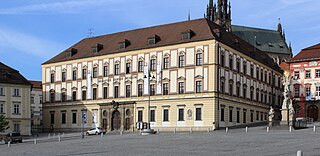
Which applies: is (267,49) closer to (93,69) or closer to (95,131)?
(93,69)

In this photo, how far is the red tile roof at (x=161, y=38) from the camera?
70344mm

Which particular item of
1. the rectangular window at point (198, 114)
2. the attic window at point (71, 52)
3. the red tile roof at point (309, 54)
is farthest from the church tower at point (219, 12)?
the rectangular window at point (198, 114)

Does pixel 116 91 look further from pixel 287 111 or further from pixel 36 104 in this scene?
pixel 36 104

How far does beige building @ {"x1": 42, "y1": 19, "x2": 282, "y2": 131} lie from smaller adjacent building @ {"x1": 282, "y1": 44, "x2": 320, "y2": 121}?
4.23m

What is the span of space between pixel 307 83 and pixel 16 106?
48.6 m

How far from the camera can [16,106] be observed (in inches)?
3221

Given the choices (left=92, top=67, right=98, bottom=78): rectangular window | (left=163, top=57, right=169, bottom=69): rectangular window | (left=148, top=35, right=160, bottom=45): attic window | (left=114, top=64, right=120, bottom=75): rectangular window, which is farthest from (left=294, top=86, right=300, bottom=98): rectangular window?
(left=92, top=67, right=98, bottom=78): rectangular window

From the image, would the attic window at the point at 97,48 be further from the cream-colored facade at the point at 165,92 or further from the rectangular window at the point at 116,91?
the rectangular window at the point at 116,91

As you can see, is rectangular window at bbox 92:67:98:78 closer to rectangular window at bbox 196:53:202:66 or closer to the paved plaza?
rectangular window at bbox 196:53:202:66

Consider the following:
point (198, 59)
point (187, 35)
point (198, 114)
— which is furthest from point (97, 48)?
point (198, 114)

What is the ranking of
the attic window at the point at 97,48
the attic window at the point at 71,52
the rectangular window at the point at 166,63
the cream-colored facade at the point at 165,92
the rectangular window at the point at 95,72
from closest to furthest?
1. the cream-colored facade at the point at 165,92
2. the rectangular window at the point at 166,63
3. the rectangular window at the point at 95,72
4. the attic window at the point at 97,48
5. the attic window at the point at 71,52

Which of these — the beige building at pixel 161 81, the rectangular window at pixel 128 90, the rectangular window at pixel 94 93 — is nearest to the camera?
the beige building at pixel 161 81

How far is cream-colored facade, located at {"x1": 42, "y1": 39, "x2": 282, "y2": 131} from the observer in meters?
67.4

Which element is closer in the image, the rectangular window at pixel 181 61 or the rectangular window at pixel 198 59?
the rectangular window at pixel 198 59
